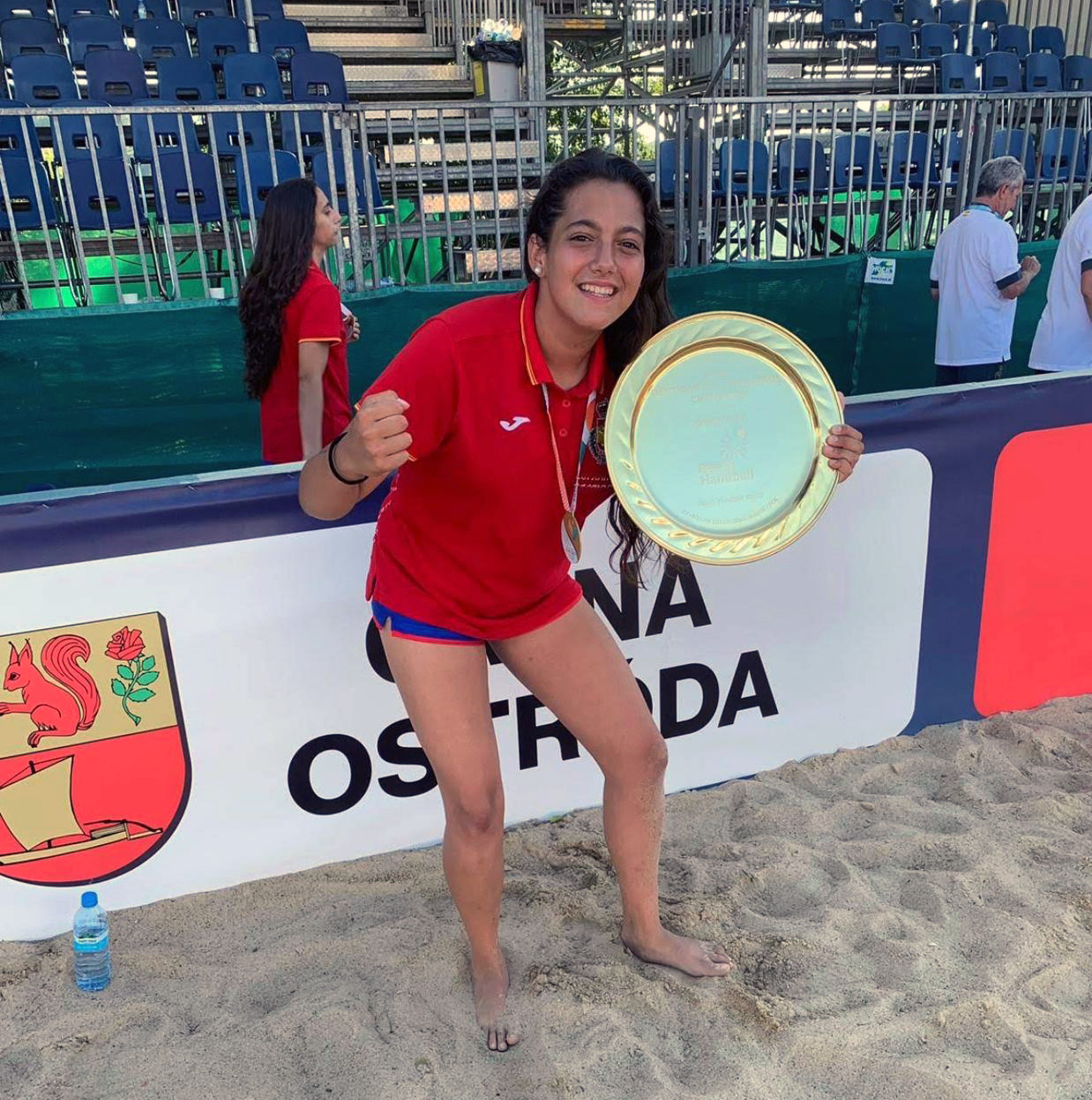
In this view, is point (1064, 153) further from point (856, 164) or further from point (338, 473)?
point (338, 473)

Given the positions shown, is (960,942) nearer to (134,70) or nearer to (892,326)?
(892,326)

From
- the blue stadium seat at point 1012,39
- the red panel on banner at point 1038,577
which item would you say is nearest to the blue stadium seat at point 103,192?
the red panel on banner at point 1038,577

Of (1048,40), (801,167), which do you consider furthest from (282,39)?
(1048,40)

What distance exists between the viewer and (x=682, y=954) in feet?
7.51

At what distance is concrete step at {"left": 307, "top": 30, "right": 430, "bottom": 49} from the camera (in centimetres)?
1241

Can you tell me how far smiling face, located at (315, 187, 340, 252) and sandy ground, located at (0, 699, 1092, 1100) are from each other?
90.6 inches

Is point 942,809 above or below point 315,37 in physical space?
below

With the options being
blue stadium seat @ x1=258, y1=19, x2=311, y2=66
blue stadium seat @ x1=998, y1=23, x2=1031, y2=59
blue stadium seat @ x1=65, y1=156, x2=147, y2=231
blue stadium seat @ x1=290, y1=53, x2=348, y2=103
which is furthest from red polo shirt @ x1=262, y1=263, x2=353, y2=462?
blue stadium seat @ x1=998, y1=23, x2=1031, y2=59

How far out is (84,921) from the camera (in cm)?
236

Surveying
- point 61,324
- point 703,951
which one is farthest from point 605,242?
point 61,324

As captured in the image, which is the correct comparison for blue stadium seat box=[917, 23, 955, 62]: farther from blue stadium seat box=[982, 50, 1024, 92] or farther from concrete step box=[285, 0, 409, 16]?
concrete step box=[285, 0, 409, 16]

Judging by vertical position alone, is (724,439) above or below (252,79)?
below

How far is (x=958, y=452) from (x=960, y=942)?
4.92 feet

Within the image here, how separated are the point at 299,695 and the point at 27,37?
10492mm
